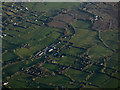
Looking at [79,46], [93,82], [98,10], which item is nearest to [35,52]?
[79,46]

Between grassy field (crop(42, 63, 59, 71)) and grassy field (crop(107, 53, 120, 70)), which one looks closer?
grassy field (crop(107, 53, 120, 70))

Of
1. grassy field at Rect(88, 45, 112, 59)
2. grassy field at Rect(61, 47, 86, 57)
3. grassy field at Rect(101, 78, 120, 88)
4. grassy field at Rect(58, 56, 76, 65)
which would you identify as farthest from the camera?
grassy field at Rect(61, 47, 86, 57)

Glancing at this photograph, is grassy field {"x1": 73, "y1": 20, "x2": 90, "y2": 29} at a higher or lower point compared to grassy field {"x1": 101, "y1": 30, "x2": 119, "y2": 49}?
higher

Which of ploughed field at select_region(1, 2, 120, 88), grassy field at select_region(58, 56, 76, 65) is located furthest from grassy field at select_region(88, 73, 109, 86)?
grassy field at select_region(58, 56, 76, 65)

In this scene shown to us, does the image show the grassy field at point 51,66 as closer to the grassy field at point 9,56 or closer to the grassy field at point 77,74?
the grassy field at point 77,74

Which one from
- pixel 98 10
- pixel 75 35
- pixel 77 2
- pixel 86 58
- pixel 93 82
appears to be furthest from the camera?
pixel 77 2

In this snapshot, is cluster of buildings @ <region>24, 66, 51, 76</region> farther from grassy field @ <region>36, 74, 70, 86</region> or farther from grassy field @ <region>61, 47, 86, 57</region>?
grassy field @ <region>61, 47, 86, 57</region>

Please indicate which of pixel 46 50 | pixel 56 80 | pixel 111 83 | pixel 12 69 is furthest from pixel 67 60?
pixel 12 69

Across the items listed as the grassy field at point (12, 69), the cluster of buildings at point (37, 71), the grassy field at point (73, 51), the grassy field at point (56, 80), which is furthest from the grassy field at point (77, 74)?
the grassy field at point (12, 69)

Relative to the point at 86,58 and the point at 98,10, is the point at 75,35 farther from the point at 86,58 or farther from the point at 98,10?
the point at 98,10
